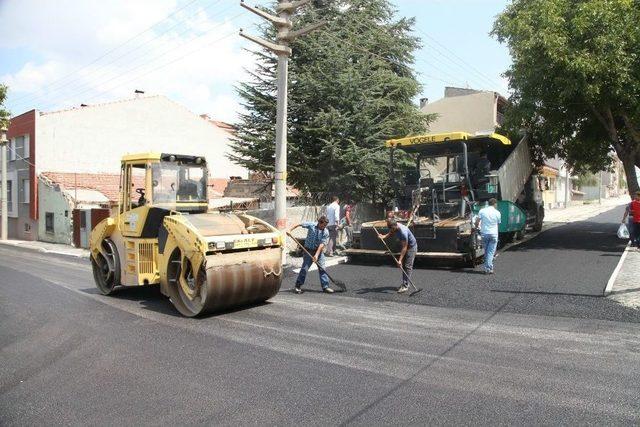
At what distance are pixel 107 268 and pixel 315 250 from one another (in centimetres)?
374

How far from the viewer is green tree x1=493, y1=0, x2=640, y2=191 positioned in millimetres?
Answer: 12770

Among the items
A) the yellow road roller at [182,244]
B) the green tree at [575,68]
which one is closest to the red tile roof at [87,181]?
the yellow road roller at [182,244]

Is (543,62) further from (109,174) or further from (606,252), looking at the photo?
(109,174)

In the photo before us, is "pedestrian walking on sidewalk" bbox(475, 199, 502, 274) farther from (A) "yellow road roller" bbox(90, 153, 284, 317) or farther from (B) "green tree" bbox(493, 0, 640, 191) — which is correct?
(B) "green tree" bbox(493, 0, 640, 191)

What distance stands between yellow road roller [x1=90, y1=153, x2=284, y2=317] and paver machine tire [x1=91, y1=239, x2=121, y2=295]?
0.02 m

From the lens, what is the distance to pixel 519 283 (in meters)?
9.38

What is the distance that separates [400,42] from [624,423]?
1734cm

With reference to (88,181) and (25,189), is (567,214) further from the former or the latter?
(25,189)

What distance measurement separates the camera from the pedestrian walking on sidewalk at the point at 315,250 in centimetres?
938

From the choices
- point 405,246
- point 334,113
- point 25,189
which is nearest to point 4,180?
point 25,189

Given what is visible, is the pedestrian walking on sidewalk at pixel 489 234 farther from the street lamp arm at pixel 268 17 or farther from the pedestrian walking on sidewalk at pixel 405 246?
the street lamp arm at pixel 268 17

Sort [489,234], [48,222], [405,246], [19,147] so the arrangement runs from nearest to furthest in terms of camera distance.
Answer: [405,246]
[489,234]
[48,222]
[19,147]

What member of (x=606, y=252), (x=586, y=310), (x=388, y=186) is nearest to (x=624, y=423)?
(x=586, y=310)

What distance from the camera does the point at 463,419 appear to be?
3.99 m
